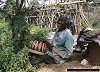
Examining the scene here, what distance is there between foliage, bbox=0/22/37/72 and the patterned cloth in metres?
0.89

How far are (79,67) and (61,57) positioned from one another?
48cm

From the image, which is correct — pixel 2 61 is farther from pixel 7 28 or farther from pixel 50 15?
pixel 50 15

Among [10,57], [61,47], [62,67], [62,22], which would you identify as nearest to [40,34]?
[61,47]

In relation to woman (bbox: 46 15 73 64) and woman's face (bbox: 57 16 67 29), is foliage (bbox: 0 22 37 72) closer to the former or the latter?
woman (bbox: 46 15 73 64)

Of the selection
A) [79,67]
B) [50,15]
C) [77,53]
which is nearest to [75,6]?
[50,15]

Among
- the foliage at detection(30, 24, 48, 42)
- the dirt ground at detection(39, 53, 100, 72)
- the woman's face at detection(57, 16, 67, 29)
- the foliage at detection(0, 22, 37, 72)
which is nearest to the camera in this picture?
the foliage at detection(0, 22, 37, 72)

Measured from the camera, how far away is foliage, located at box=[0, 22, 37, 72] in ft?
17.8

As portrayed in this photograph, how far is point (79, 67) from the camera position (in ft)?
20.2

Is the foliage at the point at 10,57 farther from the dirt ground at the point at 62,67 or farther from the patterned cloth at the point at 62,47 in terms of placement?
the patterned cloth at the point at 62,47

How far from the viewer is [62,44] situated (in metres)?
6.45

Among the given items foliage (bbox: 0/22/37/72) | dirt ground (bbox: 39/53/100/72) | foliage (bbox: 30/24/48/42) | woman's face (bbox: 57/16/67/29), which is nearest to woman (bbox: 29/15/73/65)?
woman's face (bbox: 57/16/67/29)

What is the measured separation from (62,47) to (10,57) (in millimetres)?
1393

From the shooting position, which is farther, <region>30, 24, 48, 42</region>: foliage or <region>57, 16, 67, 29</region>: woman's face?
<region>30, 24, 48, 42</region>: foliage

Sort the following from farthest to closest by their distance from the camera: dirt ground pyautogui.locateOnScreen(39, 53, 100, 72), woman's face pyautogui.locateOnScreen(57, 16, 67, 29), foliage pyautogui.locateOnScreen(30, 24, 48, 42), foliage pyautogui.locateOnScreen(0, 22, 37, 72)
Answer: foliage pyautogui.locateOnScreen(30, 24, 48, 42)
woman's face pyautogui.locateOnScreen(57, 16, 67, 29)
dirt ground pyautogui.locateOnScreen(39, 53, 100, 72)
foliage pyautogui.locateOnScreen(0, 22, 37, 72)
